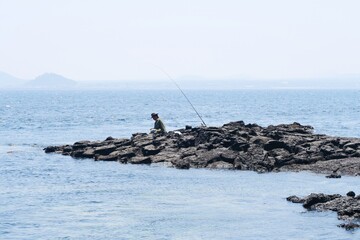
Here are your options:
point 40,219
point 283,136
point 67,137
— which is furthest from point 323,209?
point 67,137

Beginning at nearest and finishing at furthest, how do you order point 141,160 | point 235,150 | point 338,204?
1. point 338,204
2. point 235,150
3. point 141,160

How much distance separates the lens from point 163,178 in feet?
117

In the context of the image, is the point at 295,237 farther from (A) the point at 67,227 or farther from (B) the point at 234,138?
(B) the point at 234,138

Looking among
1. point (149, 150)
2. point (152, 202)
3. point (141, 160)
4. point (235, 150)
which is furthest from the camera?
point (149, 150)

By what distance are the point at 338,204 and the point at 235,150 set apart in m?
14.6

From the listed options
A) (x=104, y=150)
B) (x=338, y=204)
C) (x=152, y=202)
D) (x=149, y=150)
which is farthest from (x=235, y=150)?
(x=338, y=204)

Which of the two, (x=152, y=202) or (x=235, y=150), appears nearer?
(x=152, y=202)

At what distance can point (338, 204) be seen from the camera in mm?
26734

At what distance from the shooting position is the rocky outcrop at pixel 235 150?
1496 inches

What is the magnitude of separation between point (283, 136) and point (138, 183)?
13.4 meters

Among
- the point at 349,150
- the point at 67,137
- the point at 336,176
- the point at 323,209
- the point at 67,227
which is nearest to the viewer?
the point at 67,227

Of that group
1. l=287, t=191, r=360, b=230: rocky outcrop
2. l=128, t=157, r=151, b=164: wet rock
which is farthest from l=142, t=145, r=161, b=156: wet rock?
l=287, t=191, r=360, b=230: rocky outcrop

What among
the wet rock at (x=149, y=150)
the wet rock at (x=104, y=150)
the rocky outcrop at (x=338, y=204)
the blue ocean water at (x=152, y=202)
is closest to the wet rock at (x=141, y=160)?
the wet rock at (x=149, y=150)

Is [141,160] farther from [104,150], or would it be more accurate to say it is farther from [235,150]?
[235,150]
